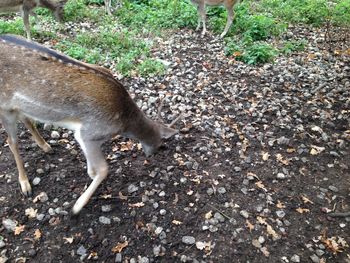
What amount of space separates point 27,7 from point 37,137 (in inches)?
181

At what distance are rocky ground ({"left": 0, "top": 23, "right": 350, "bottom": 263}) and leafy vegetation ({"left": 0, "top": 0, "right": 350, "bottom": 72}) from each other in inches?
40.9

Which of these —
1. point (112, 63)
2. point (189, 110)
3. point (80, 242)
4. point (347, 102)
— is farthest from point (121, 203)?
point (347, 102)

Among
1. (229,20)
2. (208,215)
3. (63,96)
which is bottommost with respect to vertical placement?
(208,215)

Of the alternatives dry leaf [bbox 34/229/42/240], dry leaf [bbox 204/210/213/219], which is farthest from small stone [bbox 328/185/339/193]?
dry leaf [bbox 34/229/42/240]

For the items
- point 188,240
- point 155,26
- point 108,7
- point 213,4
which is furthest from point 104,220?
point 108,7

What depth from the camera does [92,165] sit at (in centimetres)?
387

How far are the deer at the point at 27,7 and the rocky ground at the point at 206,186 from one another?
3.23 meters

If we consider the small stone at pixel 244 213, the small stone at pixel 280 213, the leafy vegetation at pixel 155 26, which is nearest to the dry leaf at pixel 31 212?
the small stone at pixel 244 213

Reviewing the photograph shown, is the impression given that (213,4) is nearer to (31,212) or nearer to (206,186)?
(206,186)

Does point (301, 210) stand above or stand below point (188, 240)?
above

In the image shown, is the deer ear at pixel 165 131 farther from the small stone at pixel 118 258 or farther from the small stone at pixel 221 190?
the small stone at pixel 118 258

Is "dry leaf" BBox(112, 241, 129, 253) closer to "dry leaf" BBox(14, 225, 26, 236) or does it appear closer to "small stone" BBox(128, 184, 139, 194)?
"small stone" BBox(128, 184, 139, 194)

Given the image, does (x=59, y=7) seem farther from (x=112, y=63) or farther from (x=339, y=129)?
(x=339, y=129)

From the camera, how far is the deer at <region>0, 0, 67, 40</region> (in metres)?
7.65
